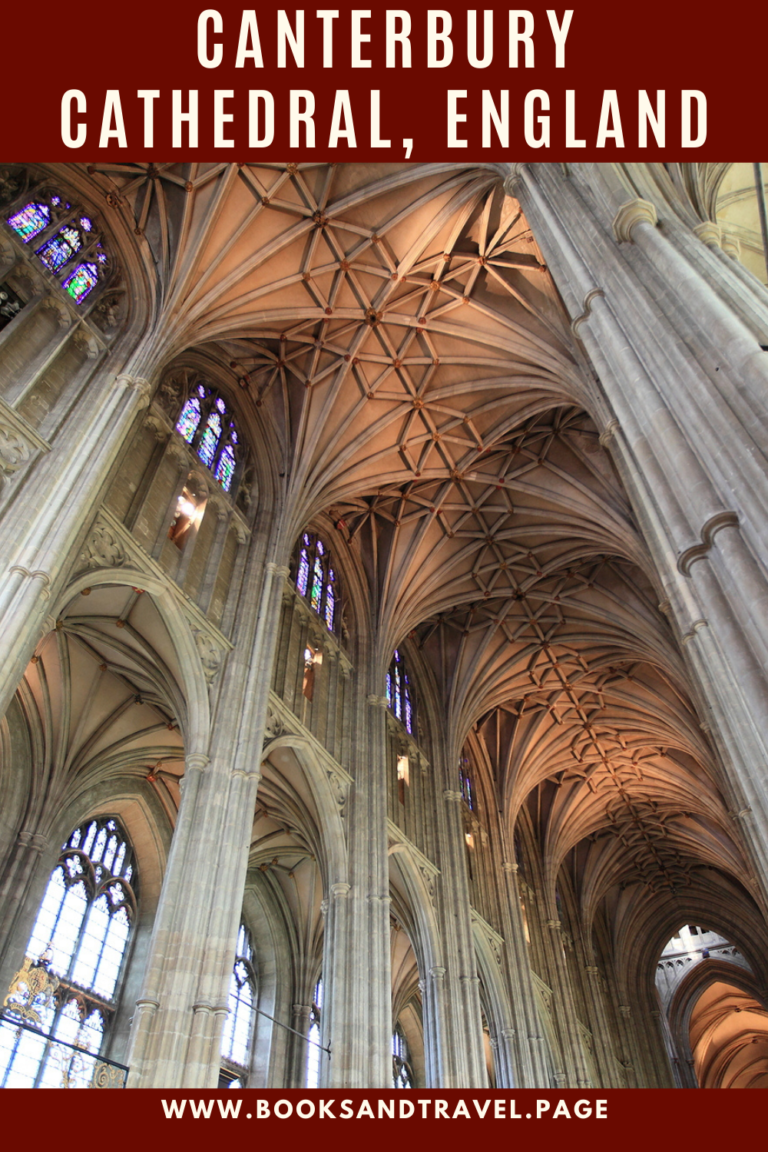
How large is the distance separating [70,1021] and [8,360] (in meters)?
11.1

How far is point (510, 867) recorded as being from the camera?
2477 centimetres

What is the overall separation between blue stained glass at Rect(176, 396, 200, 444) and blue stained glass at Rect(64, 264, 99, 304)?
2.79 metres

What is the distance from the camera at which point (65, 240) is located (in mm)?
13758

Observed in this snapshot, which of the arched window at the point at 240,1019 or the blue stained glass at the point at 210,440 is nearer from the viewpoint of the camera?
the blue stained glass at the point at 210,440

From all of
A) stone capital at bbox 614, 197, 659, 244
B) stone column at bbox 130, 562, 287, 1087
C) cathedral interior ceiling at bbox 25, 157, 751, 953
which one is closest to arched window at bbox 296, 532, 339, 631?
cathedral interior ceiling at bbox 25, 157, 751, 953

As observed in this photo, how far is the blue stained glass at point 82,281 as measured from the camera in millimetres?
13406

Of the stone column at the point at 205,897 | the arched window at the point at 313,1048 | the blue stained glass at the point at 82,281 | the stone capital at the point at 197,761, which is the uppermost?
the blue stained glass at the point at 82,281

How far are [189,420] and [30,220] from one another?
431 cm

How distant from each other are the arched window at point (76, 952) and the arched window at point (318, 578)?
21.0 ft

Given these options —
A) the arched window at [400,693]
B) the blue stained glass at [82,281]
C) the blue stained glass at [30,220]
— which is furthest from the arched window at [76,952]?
the blue stained glass at [30,220]

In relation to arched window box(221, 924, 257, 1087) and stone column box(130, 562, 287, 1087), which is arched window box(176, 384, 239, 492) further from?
arched window box(221, 924, 257, 1087)

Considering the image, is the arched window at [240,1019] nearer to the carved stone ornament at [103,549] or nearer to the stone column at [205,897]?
the stone column at [205,897]

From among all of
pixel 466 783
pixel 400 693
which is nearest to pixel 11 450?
pixel 400 693
